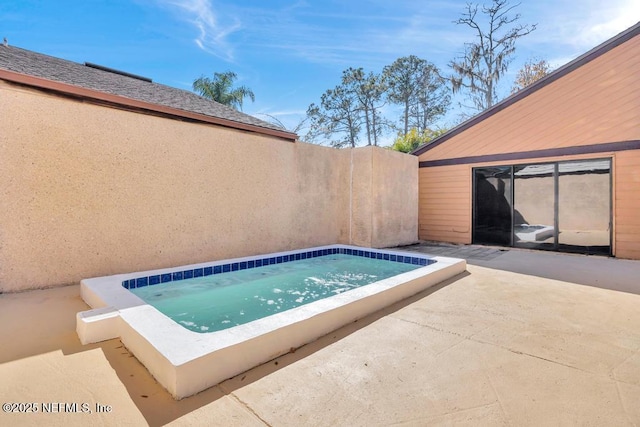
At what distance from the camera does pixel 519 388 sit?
1900 millimetres

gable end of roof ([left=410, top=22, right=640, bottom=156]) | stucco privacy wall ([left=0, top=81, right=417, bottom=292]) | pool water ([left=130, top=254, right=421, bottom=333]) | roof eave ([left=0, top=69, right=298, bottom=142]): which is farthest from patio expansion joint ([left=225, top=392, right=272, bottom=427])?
gable end of roof ([left=410, top=22, right=640, bottom=156])

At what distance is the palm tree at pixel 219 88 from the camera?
18.4m

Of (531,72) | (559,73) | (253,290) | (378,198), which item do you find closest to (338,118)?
(531,72)

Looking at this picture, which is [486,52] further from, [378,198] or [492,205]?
[378,198]

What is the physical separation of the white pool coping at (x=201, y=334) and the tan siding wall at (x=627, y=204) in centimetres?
616

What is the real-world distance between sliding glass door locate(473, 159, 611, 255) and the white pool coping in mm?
5937

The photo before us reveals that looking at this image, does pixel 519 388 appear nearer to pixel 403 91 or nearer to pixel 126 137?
pixel 126 137

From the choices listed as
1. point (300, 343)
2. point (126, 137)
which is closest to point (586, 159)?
point (300, 343)

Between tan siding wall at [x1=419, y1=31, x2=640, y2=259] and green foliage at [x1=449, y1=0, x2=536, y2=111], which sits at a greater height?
green foliage at [x1=449, y1=0, x2=536, y2=111]

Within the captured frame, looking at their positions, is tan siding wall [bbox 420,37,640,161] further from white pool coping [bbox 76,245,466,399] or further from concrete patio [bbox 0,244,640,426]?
white pool coping [bbox 76,245,466,399]

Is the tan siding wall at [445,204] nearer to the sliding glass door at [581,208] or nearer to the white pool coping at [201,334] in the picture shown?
the sliding glass door at [581,208]

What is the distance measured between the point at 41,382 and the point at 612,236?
9.23 metres

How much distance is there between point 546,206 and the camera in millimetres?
7273

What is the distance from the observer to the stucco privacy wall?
3.85m
